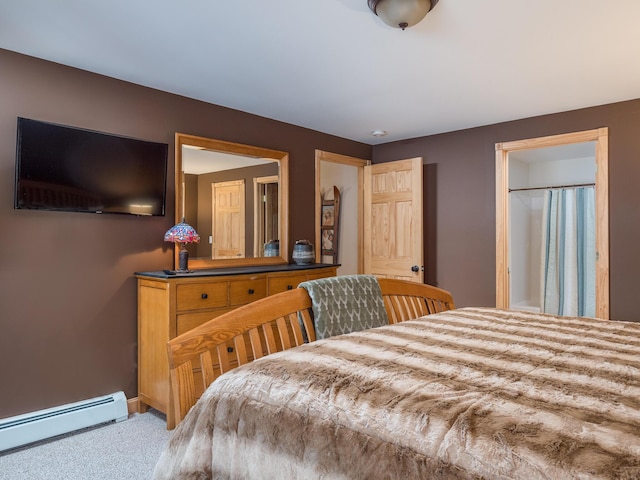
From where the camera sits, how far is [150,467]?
2.29 meters

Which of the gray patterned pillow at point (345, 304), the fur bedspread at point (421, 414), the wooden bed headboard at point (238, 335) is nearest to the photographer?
the fur bedspread at point (421, 414)

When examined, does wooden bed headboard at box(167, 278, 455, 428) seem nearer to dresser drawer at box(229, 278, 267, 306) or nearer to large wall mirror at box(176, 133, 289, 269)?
dresser drawer at box(229, 278, 267, 306)

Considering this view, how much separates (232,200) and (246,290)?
0.94 meters

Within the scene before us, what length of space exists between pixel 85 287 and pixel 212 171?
1.33 meters

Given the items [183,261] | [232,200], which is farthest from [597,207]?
[183,261]

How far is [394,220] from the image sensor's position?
467 cm

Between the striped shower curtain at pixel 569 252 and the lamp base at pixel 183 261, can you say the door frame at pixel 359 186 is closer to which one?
the lamp base at pixel 183 261

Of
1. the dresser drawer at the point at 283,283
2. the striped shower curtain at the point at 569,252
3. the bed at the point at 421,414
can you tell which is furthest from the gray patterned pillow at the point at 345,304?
the striped shower curtain at the point at 569,252

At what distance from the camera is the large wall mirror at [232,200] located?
3406 millimetres

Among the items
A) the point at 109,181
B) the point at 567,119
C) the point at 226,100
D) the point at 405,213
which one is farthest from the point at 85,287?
the point at 567,119

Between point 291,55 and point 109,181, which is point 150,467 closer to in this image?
point 109,181

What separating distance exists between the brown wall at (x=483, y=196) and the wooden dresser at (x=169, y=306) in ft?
7.45

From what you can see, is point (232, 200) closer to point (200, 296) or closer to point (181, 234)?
point (181, 234)

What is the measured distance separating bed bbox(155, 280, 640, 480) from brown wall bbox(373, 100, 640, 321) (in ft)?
8.00
